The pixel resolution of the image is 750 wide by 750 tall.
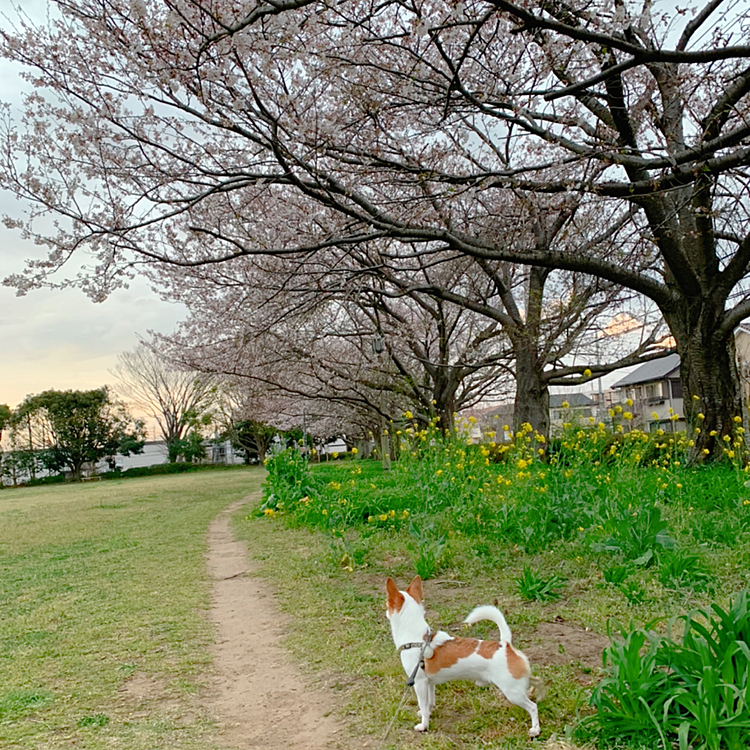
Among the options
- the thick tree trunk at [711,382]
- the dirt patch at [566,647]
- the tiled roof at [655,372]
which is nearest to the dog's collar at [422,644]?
the dirt patch at [566,647]

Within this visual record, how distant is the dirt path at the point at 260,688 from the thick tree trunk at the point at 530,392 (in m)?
7.98

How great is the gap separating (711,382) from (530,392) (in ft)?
15.8

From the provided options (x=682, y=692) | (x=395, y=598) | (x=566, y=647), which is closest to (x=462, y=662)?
(x=395, y=598)

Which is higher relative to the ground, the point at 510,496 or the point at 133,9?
the point at 133,9

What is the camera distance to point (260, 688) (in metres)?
3.34

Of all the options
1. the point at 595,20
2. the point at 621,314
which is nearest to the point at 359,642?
the point at 595,20

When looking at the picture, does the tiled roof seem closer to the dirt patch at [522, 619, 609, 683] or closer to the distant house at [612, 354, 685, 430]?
the distant house at [612, 354, 685, 430]

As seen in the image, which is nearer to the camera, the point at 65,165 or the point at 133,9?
the point at 133,9

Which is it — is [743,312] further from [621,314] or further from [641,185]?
[621,314]

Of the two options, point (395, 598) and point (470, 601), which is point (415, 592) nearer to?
point (395, 598)

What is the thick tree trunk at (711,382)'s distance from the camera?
7.80m

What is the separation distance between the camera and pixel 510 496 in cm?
595

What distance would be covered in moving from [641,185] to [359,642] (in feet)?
14.0

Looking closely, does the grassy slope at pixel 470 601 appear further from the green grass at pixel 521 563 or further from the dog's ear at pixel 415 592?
the dog's ear at pixel 415 592
